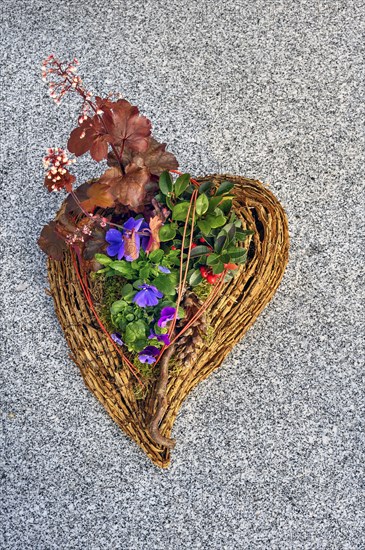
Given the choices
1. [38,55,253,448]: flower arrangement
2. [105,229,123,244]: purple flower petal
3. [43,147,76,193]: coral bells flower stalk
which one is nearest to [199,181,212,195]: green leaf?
[38,55,253,448]: flower arrangement

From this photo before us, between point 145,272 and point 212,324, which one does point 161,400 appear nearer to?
point 212,324

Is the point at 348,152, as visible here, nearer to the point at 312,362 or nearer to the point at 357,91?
the point at 357,91

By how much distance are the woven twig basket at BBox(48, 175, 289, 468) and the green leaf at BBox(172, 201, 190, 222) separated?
0.22 m

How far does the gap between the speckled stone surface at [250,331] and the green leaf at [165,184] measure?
57 cm

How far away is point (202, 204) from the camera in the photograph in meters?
1.80

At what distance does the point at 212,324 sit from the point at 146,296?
0.23 metres

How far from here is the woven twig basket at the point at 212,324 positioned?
1.94 metres

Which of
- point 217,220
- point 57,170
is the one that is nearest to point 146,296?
point 217,220

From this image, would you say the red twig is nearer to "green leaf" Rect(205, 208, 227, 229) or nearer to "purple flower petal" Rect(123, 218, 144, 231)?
"purple flower petal" Rect(123, 218, 144, 231)

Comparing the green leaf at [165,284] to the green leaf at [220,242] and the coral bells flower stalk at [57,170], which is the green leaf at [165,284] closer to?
the green leaf at [220,242]

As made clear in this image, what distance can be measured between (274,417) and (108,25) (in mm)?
1427

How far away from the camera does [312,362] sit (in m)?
2.15

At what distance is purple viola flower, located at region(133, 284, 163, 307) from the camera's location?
1795mm

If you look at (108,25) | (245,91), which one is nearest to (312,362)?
(245,91)
